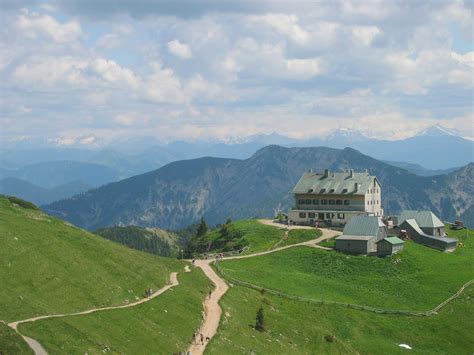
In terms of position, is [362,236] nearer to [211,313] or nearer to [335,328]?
[335,328]

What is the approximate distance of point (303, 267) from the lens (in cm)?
9612

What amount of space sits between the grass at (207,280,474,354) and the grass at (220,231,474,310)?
4.34m

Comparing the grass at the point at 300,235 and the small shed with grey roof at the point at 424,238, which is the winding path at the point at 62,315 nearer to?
the grass at the point at 300,235

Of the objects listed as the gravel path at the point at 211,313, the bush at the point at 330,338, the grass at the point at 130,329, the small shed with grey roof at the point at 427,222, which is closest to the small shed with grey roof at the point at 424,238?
the small shed with grey roof at the point at 427,222

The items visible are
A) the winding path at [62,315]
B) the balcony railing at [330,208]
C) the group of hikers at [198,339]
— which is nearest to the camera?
the winding path at [62,315]

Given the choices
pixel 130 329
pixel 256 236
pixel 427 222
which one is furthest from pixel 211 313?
pixel 427 222

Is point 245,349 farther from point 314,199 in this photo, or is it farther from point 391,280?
point 314,199

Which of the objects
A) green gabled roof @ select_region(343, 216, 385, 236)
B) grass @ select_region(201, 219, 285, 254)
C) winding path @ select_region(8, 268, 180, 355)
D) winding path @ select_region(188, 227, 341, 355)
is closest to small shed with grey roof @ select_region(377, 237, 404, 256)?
green gabled roof @ select_region(343, 216, 385, 236)

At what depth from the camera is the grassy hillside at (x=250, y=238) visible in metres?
112

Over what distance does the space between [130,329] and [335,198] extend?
85186mm

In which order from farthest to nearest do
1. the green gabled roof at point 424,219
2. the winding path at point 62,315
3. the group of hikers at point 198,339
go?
the green gabled roof at point 424,219, the group of hikers at point 198,339, the winding path at point 62,315

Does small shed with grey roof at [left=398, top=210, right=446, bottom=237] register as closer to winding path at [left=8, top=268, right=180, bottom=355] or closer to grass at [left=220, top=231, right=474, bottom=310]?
grass at [left=220, top=231, right=474, bottom=310]

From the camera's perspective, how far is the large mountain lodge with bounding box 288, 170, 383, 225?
12638 centimetres

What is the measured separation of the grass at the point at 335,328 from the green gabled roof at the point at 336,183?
1843 inches
